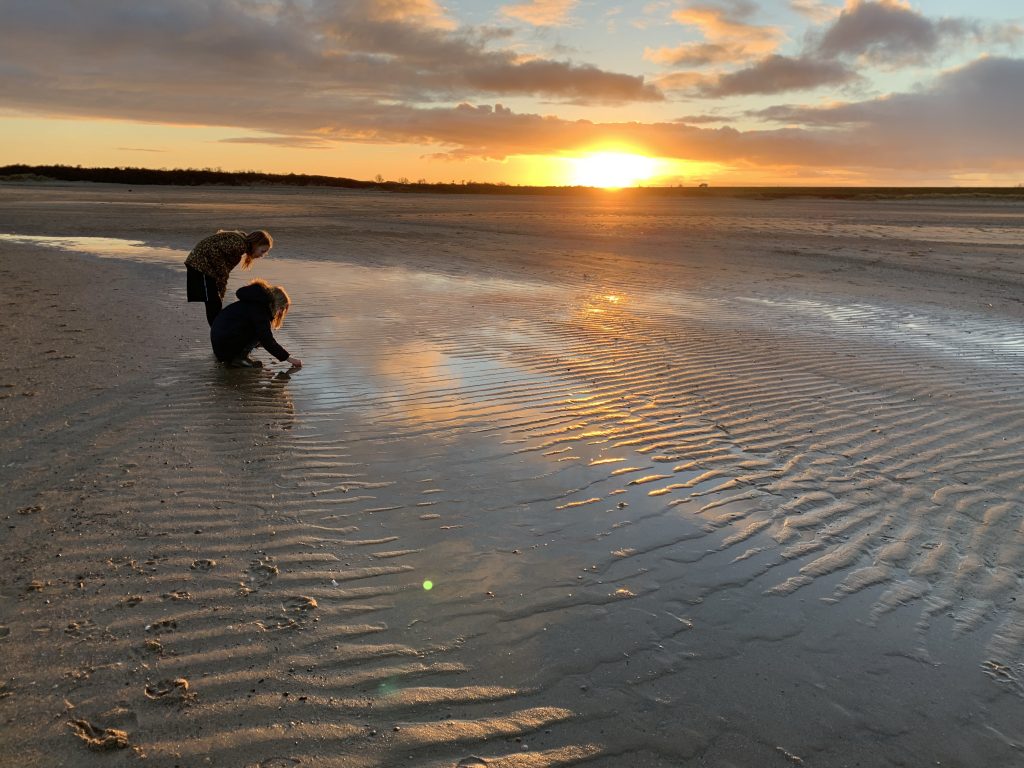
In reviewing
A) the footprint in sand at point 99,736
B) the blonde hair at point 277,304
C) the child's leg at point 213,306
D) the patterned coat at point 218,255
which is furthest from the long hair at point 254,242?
the footprint in sand at point 99,736

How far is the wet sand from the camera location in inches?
107

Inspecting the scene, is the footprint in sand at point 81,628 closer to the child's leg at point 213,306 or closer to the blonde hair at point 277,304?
the blonde hair at point 277,304

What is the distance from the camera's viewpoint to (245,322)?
7.33 metres

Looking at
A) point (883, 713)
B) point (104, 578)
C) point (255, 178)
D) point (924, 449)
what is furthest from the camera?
point (255, 178)

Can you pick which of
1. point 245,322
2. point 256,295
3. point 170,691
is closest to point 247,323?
point 245,322

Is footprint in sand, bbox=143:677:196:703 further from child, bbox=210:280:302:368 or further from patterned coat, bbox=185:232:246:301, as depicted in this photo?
patterned coat, bbox=185:232:246:301

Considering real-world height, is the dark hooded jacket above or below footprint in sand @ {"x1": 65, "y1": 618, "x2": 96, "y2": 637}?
above

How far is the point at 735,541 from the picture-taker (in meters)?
4.25

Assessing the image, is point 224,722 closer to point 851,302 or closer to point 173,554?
point 173,554

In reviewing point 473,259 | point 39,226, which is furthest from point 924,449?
point 39,226

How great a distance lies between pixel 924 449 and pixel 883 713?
11.5ft

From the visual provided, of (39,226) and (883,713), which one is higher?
(39,226)

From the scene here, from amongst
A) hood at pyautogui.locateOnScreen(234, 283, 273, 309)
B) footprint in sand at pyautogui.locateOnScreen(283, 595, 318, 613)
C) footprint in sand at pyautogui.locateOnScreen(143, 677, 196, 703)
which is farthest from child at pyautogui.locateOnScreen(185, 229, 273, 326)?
footprint in sand at pyautogui.locateOnScreen(143, 677, 196, 703)

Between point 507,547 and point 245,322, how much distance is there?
4.45 metres
